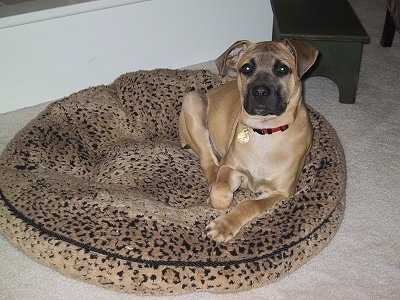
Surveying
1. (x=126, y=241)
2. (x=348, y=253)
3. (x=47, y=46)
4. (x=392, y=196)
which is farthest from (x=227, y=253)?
(x=47, y=46)

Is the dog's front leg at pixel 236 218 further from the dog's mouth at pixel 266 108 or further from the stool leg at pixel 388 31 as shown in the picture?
the stool leg at pixel 388 31

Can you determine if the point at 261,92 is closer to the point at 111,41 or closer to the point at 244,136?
the point at 244,136

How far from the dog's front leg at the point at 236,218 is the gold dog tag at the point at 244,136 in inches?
11.1

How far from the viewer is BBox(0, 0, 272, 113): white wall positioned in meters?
3.34

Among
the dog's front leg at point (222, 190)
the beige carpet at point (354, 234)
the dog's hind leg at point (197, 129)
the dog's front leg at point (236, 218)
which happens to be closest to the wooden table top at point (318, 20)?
the beige carpet at point (354, 234)

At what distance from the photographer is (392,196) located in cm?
275

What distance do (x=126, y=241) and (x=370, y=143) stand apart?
1720 millimetres

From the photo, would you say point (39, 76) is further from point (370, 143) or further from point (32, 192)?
point (370, 143)

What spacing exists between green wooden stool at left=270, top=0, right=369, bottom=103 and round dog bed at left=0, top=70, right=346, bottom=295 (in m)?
0.62

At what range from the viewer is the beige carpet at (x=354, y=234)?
7.23ft

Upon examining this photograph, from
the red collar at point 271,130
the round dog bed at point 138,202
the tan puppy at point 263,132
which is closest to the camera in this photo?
the round dog bed at point 138,202

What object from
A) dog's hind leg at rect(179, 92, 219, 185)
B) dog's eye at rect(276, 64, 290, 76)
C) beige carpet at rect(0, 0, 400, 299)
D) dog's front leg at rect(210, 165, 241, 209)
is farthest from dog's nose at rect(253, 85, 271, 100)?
beige carpet at rect(0, 0, 400, 299)

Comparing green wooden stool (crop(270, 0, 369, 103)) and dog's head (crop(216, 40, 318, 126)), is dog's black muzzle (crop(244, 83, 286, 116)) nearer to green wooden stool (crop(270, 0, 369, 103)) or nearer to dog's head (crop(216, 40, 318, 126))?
dog's head (crop(216, 40, 318, 126))

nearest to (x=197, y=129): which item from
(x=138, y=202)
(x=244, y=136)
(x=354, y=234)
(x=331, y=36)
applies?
(x=244, y=136)
